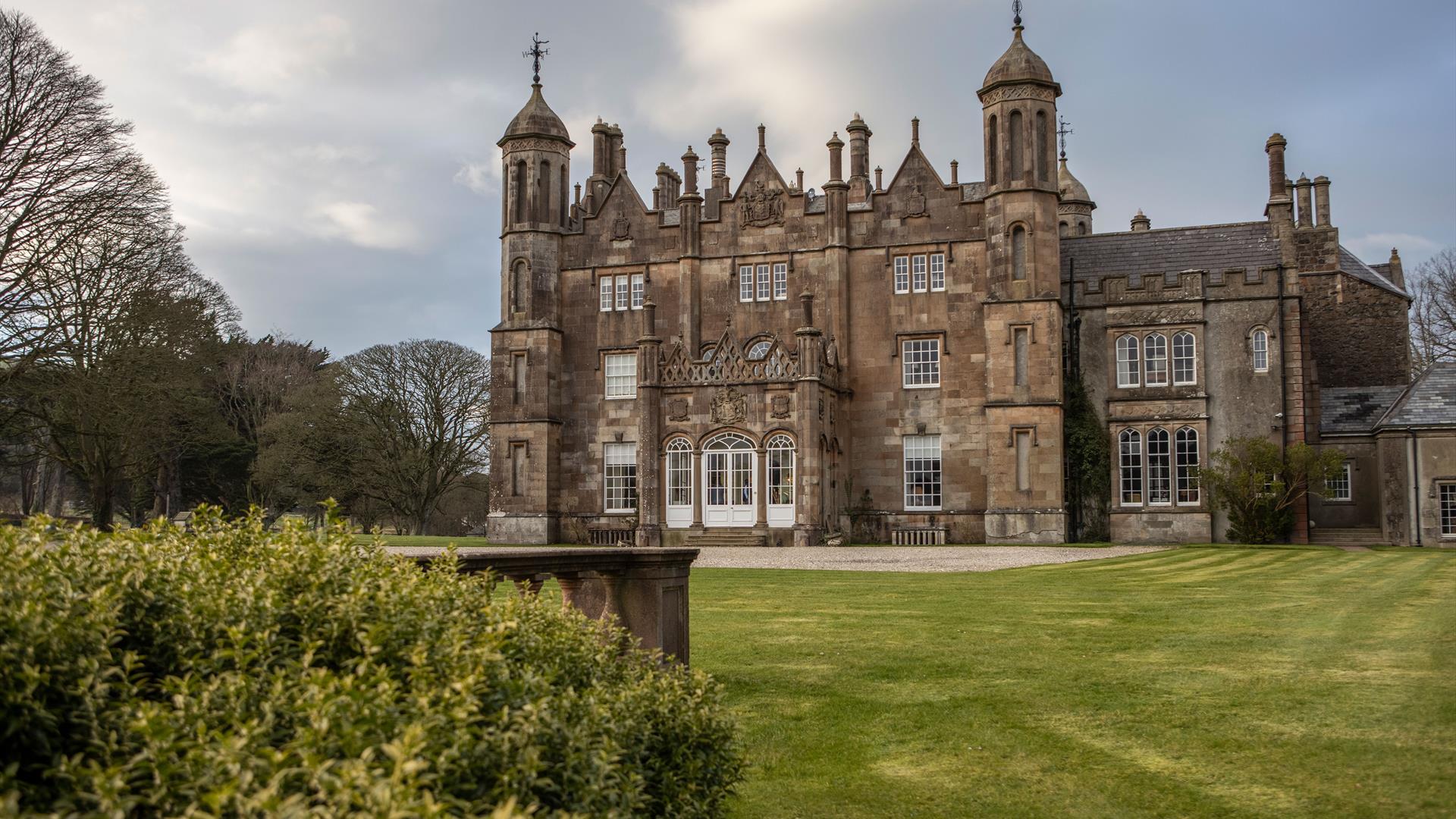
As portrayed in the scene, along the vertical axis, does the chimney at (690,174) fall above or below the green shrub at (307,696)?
above

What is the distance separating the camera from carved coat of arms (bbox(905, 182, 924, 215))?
1513 inches

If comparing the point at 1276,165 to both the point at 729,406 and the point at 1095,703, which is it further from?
the point at 1095,703

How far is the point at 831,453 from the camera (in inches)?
1471

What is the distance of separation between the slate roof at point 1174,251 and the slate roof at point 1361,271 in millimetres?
7263

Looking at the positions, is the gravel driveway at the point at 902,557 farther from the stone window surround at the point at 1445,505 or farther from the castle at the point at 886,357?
the stone window surround at the point at 1445,505

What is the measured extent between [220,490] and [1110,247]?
41.3 m

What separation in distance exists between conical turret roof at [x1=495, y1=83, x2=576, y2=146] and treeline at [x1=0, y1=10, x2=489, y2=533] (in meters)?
11.4

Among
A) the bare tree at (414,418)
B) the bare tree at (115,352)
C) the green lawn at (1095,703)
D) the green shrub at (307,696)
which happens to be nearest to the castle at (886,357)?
the bare tree at (115,352)

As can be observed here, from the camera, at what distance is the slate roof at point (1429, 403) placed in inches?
1342

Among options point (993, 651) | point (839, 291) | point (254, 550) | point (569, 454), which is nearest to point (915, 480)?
point (839, 291)

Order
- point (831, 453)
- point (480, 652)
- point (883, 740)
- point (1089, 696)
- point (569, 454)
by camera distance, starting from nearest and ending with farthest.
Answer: point (480, 652), point (883, 740), point (1089, 696), point (831, 453), point (569, 454)

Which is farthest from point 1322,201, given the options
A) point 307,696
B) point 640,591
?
point 307,696

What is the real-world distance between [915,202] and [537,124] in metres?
13.3

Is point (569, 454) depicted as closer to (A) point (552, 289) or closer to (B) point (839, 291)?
(A) point (552, 289)
